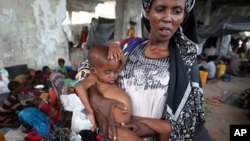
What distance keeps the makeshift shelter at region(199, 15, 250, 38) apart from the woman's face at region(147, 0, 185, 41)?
25.3 feet

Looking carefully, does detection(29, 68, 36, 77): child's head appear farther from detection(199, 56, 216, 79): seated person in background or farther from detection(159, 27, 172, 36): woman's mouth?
detection(199, 56, 216, 79): seated person in background

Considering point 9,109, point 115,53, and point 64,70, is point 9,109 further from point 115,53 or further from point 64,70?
point 115,53

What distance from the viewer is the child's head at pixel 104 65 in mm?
1202

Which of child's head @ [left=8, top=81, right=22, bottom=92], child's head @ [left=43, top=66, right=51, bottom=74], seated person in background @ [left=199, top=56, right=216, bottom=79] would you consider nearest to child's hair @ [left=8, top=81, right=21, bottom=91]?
child's head @ [left=8, top=81, right=22, bottom=92]

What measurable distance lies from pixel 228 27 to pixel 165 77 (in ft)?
25.5

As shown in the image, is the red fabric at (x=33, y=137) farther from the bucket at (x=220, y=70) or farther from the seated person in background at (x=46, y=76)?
the bucket at (x=220, y=70)

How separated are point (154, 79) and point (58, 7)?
4956 millimetres

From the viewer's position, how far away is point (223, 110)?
18.8 ft

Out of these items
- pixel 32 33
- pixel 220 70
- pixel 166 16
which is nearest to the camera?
pixel 166 16

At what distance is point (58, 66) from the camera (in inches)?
228

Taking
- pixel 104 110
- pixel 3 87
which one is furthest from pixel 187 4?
pixel 3 87

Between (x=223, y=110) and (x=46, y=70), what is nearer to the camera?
(x=46, y=70)

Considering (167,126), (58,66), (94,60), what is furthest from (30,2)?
(167,126)

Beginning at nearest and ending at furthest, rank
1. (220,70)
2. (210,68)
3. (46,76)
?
(46,76)
(210,68)
(220,70)
